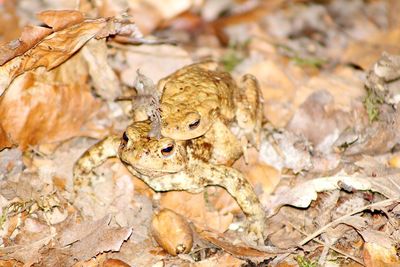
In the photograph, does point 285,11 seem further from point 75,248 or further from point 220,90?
point 75,248

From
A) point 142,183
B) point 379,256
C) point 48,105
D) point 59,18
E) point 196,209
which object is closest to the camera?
point 379,256

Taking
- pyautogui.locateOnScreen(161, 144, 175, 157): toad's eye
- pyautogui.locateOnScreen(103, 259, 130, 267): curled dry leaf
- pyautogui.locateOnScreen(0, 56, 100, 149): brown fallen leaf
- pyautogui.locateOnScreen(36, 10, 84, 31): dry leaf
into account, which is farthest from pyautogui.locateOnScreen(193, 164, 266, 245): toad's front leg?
pyautogui.locateOnScreen(36, 10, 84, 31): dry leaf

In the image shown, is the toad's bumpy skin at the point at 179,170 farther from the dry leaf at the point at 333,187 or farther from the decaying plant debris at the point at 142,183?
the dry leaf at the point at 333,187

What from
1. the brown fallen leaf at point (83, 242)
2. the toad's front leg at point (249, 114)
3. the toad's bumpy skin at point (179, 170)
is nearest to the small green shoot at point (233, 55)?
Result: the toad's front leg at point (249, 114)

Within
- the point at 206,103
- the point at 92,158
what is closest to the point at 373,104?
the point at 206,103

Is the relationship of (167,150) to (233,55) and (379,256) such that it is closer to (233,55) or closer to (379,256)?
(379,256)

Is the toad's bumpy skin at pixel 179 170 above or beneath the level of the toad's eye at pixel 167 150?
beneath
